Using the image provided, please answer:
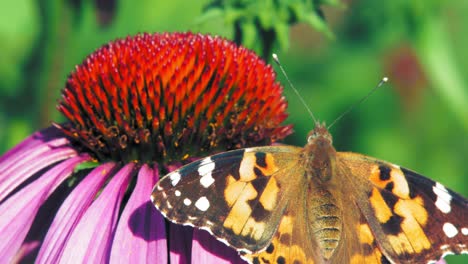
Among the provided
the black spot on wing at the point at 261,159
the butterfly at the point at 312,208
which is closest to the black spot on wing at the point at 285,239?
the butterfly at the point at 312,208

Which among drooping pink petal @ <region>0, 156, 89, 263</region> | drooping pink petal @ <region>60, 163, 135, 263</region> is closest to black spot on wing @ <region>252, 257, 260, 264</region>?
drooping pink petal @ <region>60, 163, 135, 263</region>

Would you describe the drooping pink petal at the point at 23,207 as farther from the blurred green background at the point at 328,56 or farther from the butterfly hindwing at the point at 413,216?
the butterfly hindwing at the point at 413,216

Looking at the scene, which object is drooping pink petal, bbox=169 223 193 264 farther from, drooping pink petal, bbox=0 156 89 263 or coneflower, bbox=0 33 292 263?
drooping pink petal, bbox=0 156 89 263

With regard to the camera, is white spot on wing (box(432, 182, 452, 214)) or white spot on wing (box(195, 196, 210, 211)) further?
white spot on wing (box(432, 182, 452, 214))

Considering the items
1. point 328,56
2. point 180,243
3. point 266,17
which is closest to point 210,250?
point 180,243

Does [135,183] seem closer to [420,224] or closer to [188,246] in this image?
[188,246]

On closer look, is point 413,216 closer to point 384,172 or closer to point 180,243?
point 384,172

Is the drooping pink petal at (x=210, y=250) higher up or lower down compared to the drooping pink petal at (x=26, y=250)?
higher up
